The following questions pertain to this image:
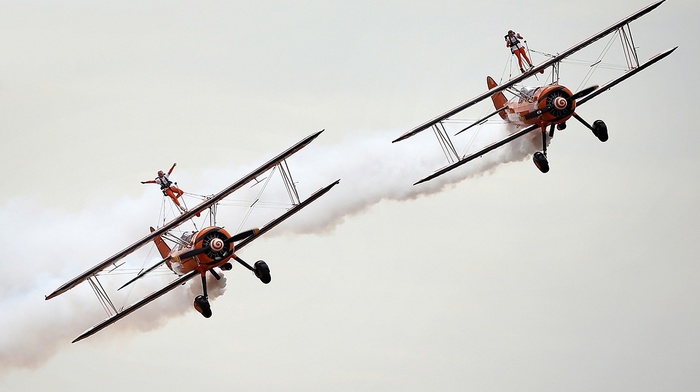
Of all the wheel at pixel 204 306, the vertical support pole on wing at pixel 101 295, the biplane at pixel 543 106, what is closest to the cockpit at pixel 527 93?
the biplane at pixel 543 106

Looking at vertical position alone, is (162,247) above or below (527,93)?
above

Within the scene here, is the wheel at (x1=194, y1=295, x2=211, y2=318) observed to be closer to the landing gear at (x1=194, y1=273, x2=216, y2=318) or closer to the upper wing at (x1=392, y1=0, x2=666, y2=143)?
the landing gear at (x1=194, y1=273, x2=216, y2=318)

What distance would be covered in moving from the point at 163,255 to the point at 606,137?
19.0 m

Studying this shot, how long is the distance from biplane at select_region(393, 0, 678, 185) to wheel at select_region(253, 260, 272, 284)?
10.0 m

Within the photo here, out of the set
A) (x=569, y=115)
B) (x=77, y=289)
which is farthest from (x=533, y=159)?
(x=77, y=289)

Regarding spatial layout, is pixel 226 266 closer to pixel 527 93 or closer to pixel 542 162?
pixel 542 162

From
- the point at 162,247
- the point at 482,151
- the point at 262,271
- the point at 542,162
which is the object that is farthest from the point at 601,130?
the point at 162,247

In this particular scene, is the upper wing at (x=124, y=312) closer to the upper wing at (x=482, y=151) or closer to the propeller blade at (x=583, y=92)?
the upper wing at (x=482, y=151)

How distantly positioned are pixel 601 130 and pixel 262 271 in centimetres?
1642

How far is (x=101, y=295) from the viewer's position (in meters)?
70.0

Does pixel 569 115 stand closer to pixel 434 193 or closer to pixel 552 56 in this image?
pixel 552 56

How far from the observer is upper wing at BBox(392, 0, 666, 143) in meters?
72.6

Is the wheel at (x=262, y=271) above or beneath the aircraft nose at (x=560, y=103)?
beneath

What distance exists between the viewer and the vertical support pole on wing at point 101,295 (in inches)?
2692
